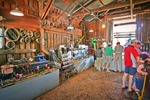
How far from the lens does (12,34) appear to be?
11.2 feet

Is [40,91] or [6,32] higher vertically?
[6,32]

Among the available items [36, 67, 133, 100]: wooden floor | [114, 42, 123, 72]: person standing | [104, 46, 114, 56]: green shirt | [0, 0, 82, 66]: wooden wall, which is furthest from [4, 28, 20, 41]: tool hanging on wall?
[114, 42, 123, 72]: person standing

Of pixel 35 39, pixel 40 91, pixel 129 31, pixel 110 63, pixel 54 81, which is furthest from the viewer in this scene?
pixel 129 31

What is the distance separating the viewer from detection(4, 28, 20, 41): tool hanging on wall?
3248 millimetres

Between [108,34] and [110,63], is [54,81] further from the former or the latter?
[108,34]

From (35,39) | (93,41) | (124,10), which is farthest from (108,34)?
(35,39)

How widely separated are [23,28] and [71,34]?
320cm

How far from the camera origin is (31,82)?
279 centimetres

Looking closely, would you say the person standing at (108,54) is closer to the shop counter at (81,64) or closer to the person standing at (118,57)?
the person standing at (118,57)

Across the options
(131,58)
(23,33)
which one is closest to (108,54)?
(131,58)

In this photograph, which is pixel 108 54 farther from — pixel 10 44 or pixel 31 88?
pixel 10 44

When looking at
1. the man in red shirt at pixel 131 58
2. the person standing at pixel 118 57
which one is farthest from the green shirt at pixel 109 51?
the man in red shirt at pixel 131 58

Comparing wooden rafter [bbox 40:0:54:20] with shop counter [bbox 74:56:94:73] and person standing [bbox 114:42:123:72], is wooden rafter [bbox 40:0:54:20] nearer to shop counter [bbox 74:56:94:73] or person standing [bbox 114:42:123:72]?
shop counter [bbox 74:56:94:73]

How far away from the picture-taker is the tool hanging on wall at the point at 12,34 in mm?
3248
